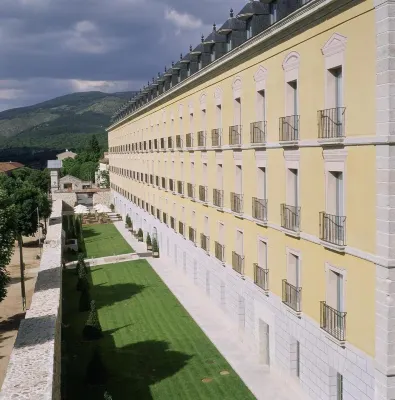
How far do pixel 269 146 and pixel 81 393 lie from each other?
1292 centimetres

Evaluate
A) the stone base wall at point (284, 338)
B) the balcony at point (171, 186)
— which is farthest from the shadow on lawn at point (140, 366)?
the balcony at point (171, 186)

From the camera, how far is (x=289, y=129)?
66.4 ft

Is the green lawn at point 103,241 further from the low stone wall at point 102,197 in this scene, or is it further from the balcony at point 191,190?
the low stone wall at point 102,197

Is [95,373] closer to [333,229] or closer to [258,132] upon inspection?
[333,229]

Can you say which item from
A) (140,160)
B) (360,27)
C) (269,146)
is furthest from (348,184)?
(140,160)

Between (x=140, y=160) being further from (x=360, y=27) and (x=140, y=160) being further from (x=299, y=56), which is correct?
(x=360, y=27)

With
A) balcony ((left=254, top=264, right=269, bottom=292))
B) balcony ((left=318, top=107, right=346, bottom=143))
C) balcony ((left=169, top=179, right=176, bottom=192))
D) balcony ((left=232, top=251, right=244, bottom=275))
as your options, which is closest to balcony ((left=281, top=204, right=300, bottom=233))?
balcony ((left=254, top=264, right=269, bottom=292))

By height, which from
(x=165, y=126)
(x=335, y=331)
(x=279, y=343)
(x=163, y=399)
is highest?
(x=165, y=126)

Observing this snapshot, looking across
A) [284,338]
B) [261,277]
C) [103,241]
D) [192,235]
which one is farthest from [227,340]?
[103,241]

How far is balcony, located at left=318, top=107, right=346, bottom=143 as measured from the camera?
16.7 metres

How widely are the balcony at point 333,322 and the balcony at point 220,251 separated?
38.4 ft

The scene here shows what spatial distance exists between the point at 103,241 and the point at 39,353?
41.1 meters

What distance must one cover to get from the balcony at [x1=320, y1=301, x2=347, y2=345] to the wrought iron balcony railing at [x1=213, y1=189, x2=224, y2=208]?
12.1 meters

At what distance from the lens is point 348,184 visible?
1645 cm
